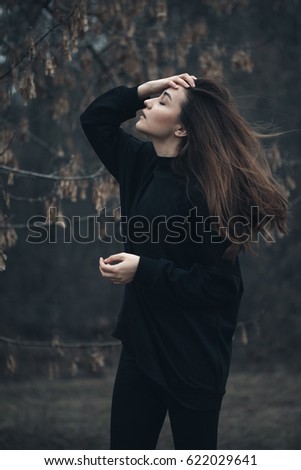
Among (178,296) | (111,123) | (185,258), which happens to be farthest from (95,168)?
(178,296)

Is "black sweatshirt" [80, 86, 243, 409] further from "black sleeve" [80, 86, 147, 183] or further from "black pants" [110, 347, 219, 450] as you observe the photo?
"black sleeve" [80, 86, 147, 183]

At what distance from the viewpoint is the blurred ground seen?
6266 millimetres

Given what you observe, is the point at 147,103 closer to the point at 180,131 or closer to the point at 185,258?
the point at 180,131

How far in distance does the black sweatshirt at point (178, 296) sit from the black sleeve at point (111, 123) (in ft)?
0.79

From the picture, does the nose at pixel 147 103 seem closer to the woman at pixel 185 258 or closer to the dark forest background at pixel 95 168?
the woman at pixel 185 258

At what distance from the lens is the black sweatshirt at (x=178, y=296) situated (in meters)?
2.91

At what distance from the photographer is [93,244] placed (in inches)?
364

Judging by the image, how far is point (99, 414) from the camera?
743 centimetres

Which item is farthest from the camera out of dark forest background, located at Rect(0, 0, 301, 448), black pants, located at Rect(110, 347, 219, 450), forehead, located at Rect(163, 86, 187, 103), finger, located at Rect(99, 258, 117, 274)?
dark forest background, located at Rect(0, 0, 301, 448)

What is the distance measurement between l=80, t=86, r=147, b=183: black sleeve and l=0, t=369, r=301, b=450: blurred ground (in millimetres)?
3298

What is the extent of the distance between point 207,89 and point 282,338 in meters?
6.73

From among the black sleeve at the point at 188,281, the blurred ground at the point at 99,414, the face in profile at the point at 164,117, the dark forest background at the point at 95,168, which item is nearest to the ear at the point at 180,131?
the face in profile at the point at 164,117

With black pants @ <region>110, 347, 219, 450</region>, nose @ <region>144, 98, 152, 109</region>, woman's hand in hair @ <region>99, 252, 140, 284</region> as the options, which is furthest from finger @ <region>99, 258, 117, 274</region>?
nose @ <region>144, 98, 152, 109</region>

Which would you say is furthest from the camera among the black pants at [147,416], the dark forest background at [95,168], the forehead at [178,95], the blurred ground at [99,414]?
the dark forest background at [95,168]
